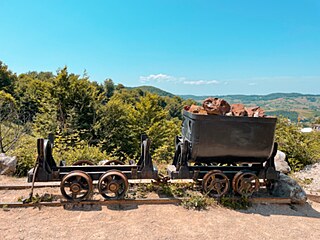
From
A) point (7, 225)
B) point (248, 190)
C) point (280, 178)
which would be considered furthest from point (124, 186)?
point (280, 178)

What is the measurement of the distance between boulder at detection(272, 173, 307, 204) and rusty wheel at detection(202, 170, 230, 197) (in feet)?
3.90

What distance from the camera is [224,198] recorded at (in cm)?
419

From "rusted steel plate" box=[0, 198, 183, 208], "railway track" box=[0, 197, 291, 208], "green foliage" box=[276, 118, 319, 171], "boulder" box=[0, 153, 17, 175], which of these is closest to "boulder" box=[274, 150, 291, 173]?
"green foliage" box=[276, 118, 319, 171]

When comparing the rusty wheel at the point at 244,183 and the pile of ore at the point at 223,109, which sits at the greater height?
the pile of ore at the point at 223,109

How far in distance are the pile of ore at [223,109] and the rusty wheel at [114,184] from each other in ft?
5.89

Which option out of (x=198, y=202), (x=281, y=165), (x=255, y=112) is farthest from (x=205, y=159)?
(x=281, y=165)

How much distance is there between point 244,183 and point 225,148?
28.8 inches

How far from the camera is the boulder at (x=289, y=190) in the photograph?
14.6ft

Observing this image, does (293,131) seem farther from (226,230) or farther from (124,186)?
(124,186)

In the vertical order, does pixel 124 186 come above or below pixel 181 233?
above

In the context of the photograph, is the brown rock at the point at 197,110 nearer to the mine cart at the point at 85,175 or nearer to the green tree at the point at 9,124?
the mine cart at the point at 85,175

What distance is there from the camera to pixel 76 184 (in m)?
3.78

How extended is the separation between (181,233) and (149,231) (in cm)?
43

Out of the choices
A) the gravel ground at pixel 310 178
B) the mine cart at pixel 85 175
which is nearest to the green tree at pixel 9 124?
the mine cart at pixel 85 175
